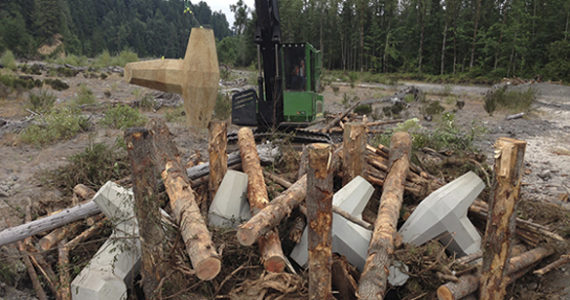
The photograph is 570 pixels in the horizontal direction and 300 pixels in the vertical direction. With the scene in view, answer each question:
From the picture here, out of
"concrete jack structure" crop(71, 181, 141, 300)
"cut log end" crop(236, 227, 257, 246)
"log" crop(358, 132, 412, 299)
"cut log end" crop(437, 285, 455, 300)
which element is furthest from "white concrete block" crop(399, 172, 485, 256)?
"concrete jack structure" crop(71, 181, 141, 300)

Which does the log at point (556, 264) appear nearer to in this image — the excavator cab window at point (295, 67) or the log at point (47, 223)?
the log at point (47, 223)

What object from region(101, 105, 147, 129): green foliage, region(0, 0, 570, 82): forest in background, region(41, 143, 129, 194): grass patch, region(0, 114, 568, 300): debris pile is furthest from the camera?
region(0, 0, 570, 82): forest in background

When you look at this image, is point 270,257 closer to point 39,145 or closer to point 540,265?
point 540,265

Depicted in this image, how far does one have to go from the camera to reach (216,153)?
15.2ft

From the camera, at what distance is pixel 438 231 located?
3865 millimetres

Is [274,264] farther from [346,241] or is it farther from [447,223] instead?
[447,223]

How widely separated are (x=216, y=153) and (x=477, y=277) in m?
3.27

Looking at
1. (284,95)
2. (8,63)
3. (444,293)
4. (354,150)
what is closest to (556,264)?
(444,293)

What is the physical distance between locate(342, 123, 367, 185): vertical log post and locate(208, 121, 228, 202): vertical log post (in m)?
1.70

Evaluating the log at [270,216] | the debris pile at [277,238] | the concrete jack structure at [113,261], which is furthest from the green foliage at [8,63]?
the log at [270,216]

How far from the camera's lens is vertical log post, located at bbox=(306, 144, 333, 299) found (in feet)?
8.75

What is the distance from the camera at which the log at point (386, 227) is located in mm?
3125

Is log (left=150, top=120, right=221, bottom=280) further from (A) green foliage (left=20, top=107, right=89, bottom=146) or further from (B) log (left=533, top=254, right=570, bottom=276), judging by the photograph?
(A) green foliage (left=20, top=107, right=89, bottom=146)

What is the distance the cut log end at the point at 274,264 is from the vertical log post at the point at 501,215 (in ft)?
6.17
